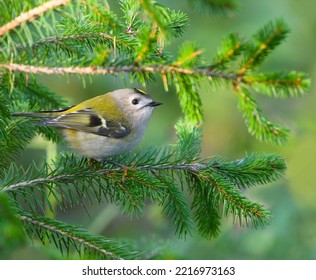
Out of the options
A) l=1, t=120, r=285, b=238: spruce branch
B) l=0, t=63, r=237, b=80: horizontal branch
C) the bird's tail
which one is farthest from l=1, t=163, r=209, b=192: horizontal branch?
l=0, t=63, r=237, b=80: horizontal branch

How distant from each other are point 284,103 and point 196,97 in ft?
18.0

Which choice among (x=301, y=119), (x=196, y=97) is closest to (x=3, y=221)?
(x=196, y=97)

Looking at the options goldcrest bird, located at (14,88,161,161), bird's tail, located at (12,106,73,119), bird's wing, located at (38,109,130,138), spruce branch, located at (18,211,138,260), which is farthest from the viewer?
bird's wing, located at (38,109,130,138)

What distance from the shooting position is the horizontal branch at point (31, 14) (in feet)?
5.58

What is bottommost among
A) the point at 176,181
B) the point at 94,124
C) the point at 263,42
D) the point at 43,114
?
the point at 263,42

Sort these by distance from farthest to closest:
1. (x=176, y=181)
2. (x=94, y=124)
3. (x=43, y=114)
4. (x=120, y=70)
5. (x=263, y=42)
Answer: (x=94, y=124) < (x=43, y=114) < (x=176, y=181) < (x=120, y=70) < (x=263, y=42)

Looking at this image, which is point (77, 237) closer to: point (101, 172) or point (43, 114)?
point (101, 172)

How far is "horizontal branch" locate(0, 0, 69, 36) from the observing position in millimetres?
1700

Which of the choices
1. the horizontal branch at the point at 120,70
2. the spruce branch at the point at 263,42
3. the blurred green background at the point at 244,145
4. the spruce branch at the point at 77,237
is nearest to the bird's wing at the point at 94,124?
the blurred green background at the point at 244,145

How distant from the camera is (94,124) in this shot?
11.6 feet

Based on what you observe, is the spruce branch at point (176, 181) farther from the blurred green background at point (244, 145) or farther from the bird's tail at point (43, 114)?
the blurred green background at point (244, 145)

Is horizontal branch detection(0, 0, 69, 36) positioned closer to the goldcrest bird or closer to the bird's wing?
the goldcrest bird

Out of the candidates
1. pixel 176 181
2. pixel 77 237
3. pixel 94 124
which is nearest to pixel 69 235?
pixel 77 237

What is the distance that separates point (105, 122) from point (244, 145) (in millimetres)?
2437
